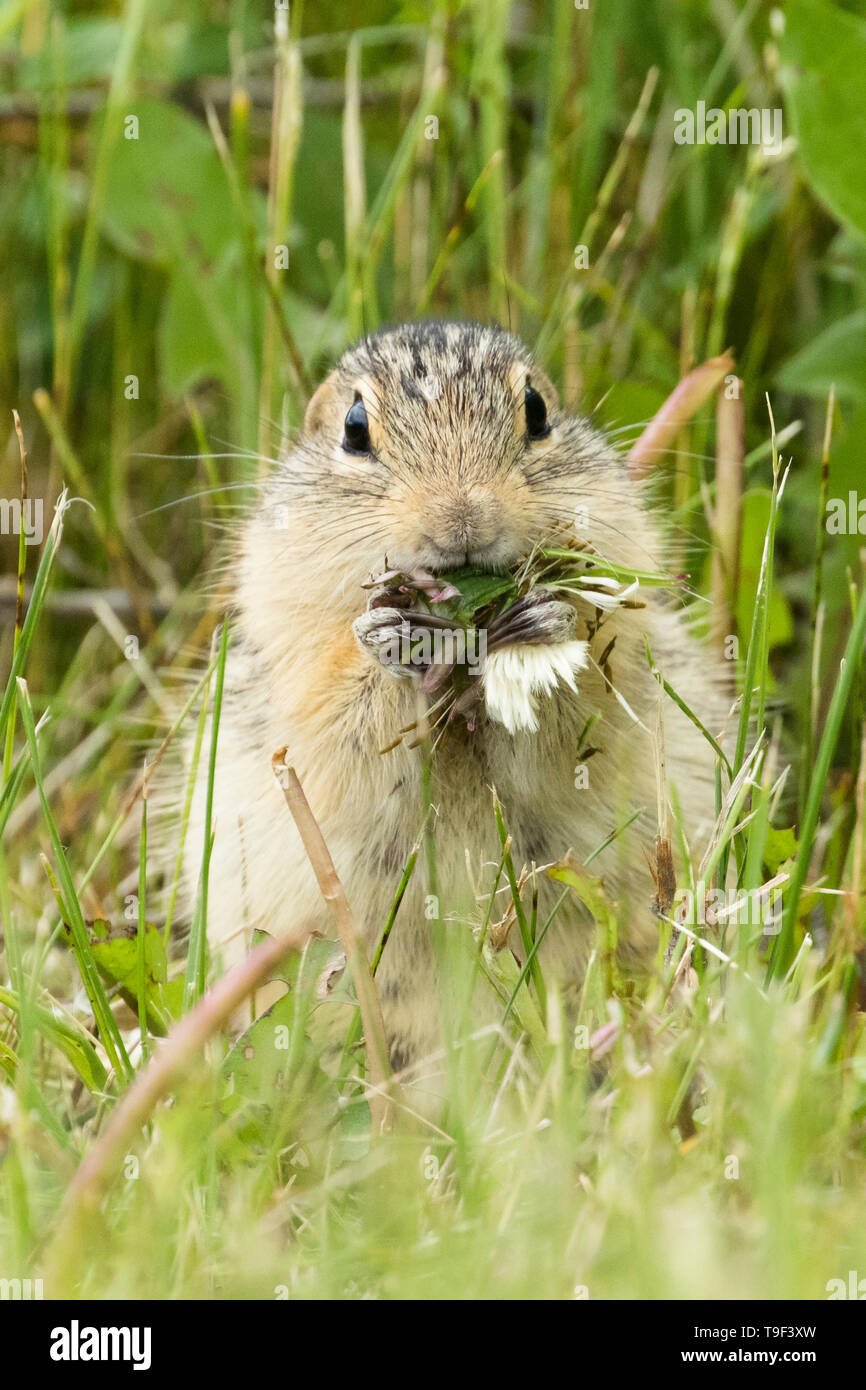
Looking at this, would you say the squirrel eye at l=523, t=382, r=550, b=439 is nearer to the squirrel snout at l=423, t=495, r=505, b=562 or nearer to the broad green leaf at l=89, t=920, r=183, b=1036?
the squirrel snout at l=423, t=495, r=505, b=562

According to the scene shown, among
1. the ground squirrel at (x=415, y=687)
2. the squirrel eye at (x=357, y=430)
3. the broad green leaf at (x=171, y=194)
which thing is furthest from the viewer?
the broad green leaf at (x=171, y=194)

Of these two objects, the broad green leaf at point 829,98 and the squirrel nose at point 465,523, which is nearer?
the squirrel nose at point 465,523

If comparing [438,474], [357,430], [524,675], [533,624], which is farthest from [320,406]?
[524,675]

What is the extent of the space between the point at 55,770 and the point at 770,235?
3.16 meters

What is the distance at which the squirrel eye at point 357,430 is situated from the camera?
11.1ft

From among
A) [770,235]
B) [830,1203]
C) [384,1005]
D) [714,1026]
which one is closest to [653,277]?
[770,235]

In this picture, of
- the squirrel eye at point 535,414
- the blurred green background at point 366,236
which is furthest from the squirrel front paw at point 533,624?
the blurred green background at point 366,236

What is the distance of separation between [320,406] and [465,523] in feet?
3.59

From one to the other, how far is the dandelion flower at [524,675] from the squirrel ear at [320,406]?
116 centimetres

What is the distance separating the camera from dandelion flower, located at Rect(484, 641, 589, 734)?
285 centimetres

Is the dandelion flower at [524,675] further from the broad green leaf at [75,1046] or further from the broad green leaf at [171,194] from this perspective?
the broad green leaf at [171,194]

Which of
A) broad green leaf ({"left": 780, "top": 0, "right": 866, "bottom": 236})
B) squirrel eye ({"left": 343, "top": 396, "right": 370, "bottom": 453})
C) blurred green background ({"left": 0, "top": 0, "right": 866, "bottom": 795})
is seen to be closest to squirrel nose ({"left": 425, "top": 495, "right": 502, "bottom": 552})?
squirrel eye ({"left": 343, "top": 396, "right": 370, "bottom": 453})

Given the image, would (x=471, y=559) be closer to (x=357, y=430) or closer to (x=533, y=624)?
(x=533, y=624)

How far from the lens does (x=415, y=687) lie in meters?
3.11
